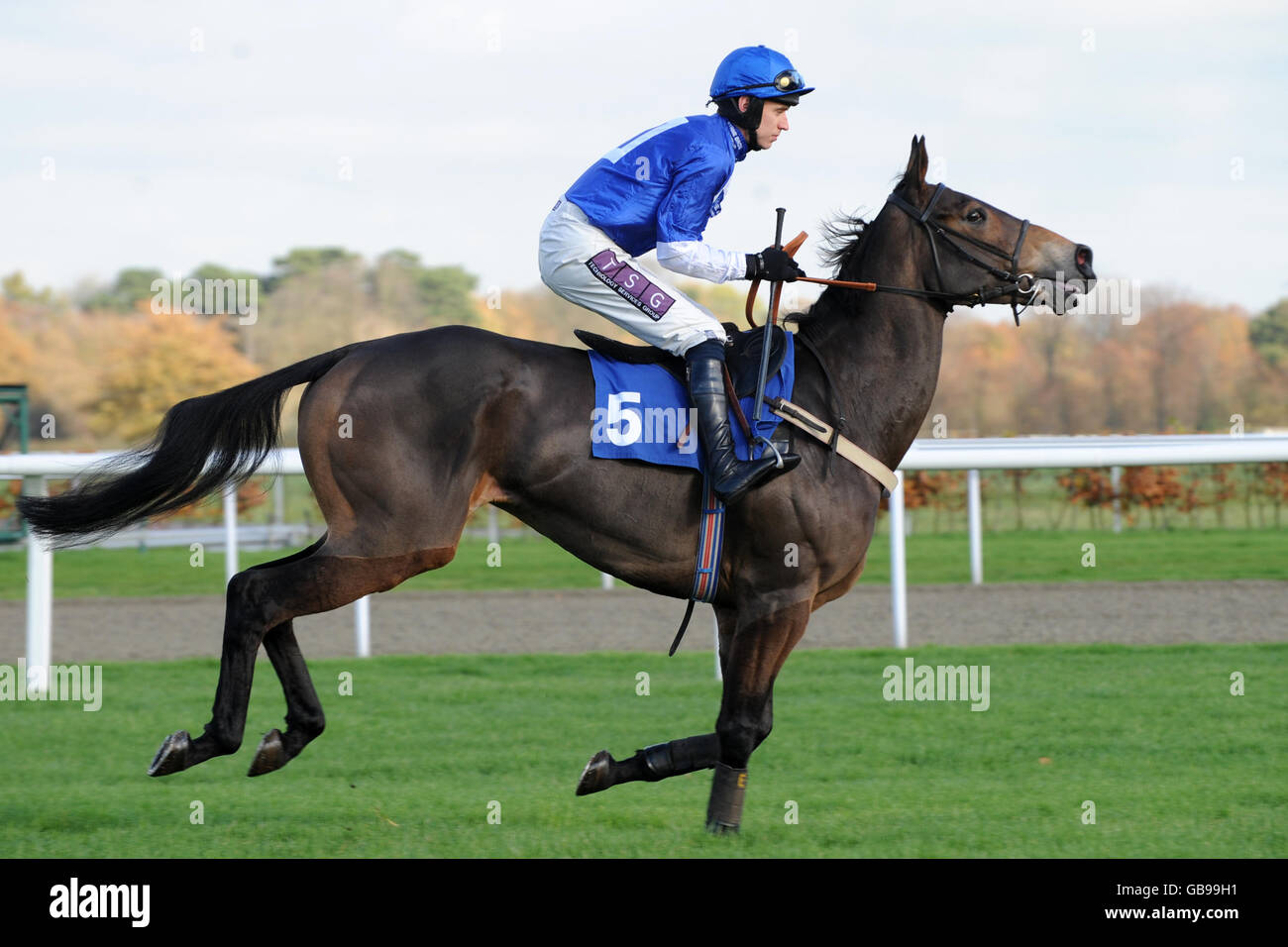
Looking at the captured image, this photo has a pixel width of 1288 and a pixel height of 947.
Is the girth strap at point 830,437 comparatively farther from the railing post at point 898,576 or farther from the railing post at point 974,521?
the railing post at point 974,521

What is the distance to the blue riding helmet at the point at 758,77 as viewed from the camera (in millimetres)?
4047

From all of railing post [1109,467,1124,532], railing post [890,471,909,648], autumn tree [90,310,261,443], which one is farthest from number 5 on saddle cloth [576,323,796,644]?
autumn tree [90,310,261,443]

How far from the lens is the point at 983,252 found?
4.21m

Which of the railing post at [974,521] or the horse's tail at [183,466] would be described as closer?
the horse's tail at [183,466]

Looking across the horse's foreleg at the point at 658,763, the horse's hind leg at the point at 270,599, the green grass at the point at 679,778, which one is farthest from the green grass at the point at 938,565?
the horse's hind leg at the point at 270,599

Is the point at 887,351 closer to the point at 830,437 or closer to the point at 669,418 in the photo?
the point at 830,437

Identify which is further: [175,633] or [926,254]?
[175,633]

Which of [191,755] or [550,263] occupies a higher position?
[550,263]

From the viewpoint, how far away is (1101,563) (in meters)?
13.0

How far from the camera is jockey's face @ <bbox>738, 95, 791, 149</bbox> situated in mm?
4074

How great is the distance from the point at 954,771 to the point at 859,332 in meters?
1.69

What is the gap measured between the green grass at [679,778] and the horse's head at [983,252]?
1.54 m
